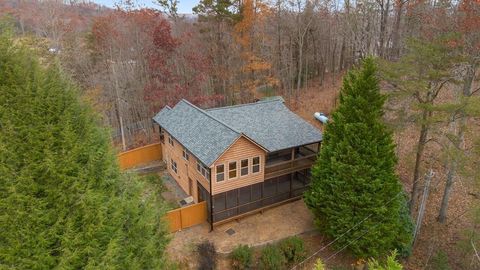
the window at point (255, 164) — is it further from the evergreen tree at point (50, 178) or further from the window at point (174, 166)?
the evergreen tree at point (50, 178)

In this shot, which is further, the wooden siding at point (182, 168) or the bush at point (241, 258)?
the wooden siding at point (182, 168)

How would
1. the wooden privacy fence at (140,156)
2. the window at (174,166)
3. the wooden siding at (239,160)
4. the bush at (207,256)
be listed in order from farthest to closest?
the wooden privacy fence at (140,156) < the window at (174,166) < the wooden siding at (239,160) < the bush at (207,256)

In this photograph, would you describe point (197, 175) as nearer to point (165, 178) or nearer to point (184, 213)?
point (184, 213)

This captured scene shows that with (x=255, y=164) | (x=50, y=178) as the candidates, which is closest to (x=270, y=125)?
(x=255, y=164)

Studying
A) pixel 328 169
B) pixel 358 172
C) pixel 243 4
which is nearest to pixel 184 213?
pixel 328 169

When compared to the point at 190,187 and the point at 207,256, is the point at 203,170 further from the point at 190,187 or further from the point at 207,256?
the point at 207,256

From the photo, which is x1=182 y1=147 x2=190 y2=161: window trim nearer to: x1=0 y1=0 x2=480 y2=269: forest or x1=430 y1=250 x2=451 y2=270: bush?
x1=0 y1=0 x2=480 y2=269: forest

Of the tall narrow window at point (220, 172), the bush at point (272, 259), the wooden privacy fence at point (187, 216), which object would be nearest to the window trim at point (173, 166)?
the wooden privacy fence at point (187, 216)
